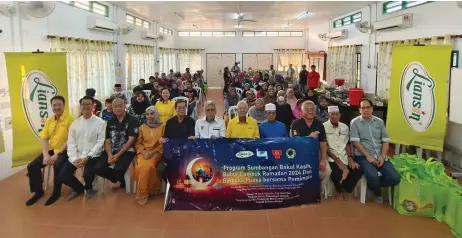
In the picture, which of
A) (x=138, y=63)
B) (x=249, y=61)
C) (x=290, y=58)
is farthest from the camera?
(x=249, y=61)

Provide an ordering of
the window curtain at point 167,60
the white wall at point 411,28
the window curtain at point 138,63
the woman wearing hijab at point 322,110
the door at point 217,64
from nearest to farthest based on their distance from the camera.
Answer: the woman wearing hijab at point 322,110 → the white wall at point 411,28 → the window curtain at point 138,63 → the window curtain at point 167,60 → the door at point 217,64

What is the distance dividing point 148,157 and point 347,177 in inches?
89.7

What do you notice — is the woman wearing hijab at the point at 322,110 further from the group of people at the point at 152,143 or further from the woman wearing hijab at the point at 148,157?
the woman wearing hijab at the point at 148,157

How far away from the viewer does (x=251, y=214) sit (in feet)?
12.4

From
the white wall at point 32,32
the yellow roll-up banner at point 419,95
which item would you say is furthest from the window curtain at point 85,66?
the yellow roll-up banner at point 419,95

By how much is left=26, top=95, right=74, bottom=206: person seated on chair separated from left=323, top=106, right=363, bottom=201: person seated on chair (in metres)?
3.09

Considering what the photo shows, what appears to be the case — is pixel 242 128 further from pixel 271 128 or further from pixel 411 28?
pixel 411 28

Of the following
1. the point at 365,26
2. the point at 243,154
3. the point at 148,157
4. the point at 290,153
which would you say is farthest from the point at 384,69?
the point at 148,157

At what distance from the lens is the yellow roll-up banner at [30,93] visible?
14.3ft

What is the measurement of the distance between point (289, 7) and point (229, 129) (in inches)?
242

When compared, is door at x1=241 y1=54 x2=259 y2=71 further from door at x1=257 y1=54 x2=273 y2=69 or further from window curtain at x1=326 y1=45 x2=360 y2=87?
window curtain at x1=326 y1=45 x2=360 y2=87

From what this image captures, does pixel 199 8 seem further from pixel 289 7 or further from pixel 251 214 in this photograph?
pixel 251 214

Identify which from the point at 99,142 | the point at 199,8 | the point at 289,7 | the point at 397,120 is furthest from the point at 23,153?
the point at 289,7

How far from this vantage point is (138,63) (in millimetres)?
11211
